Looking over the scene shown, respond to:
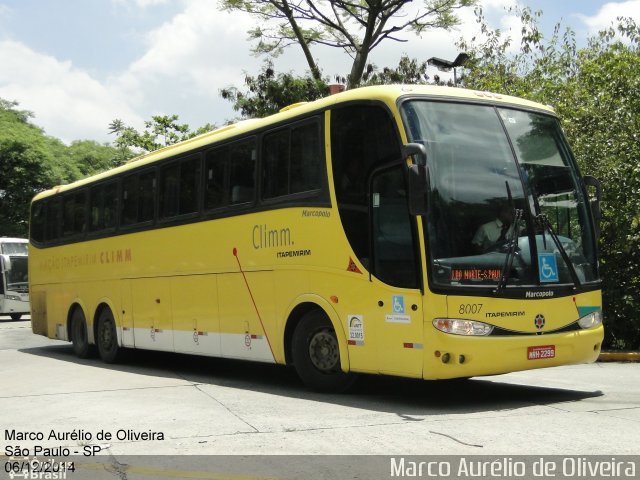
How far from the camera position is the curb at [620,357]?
15.0 metres

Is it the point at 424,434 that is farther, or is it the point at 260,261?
the point at 260,261

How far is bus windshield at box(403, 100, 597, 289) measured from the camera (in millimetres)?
9031

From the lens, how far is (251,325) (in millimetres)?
11930

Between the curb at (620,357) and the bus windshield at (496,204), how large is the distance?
216 inches

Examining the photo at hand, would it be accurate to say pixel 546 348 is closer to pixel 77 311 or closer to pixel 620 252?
pixel 620 252

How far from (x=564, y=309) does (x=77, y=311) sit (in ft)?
37.7

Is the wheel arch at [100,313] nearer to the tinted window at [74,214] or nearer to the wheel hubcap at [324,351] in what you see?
the tinted window at [74,214]

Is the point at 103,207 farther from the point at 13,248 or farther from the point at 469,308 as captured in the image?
the point at 13,248

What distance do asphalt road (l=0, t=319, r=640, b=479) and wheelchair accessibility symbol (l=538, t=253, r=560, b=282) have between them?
1345mm

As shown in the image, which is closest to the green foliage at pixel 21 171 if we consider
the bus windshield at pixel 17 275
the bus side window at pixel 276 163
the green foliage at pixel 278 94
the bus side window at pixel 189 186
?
the bus windshield at pixel 17 275

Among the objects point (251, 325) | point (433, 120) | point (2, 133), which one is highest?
point (2, 133)

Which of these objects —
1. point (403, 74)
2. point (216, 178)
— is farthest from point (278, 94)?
point (216, 178)

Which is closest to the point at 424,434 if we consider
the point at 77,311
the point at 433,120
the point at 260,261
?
the point at 433,120

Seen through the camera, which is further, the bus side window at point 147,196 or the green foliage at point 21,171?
the green foliage at point 21,171
